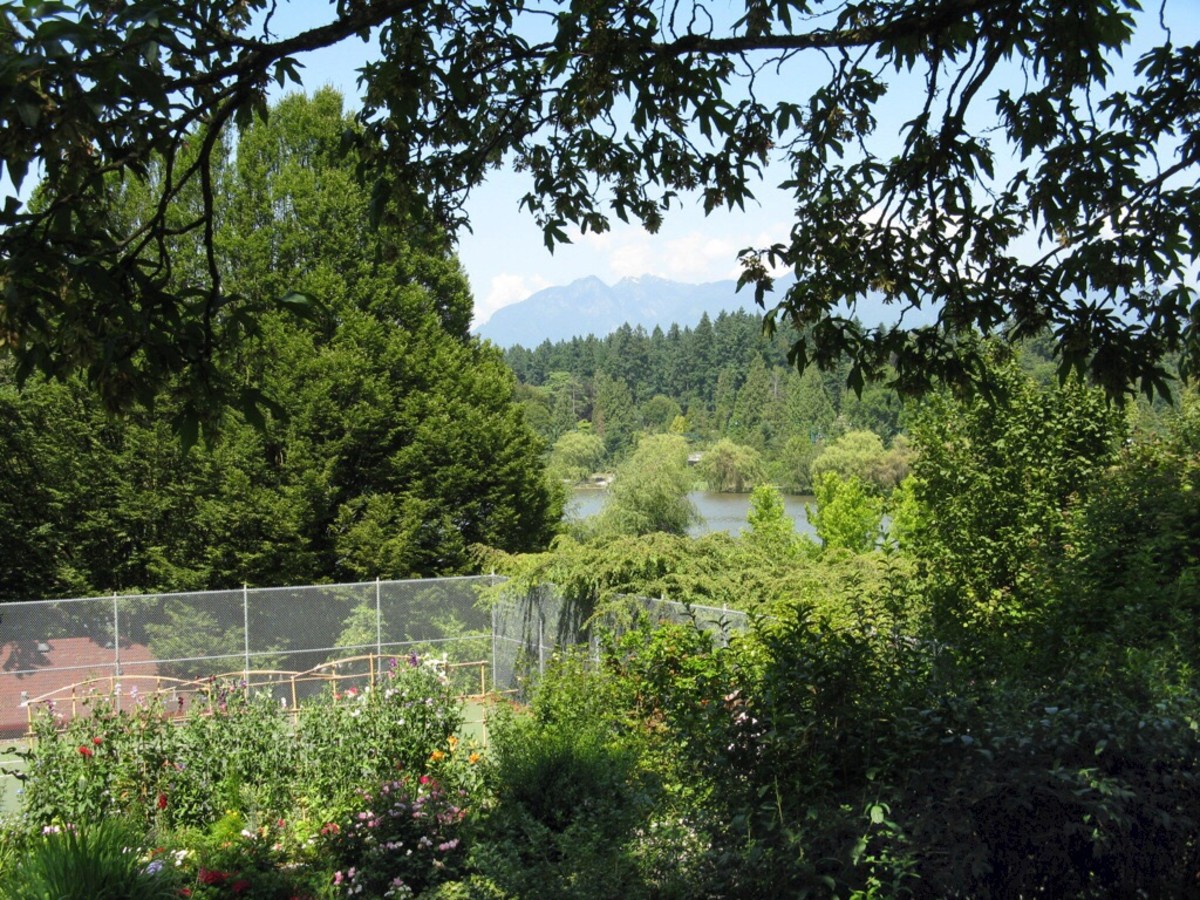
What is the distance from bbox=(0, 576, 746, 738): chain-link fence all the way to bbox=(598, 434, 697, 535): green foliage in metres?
9.37

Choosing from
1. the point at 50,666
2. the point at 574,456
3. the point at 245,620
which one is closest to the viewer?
the point at 50,666

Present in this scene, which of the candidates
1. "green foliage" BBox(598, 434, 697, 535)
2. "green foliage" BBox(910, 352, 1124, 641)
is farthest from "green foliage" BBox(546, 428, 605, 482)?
"green foliage" BBox(910, 352, 1124, 641)

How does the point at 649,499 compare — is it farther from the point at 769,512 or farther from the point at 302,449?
the point at 302,449

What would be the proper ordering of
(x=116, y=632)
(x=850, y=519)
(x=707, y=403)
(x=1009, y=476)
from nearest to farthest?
(x=1009, y=476), (x=116, y=632), (x=850, y=519), (x=707, y=403)

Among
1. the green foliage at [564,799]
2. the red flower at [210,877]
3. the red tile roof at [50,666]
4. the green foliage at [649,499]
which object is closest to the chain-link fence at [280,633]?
the red tile roof at [50,666]

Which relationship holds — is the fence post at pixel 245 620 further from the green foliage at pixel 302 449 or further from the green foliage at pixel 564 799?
the green foliage at pixel 564 799

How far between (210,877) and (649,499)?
2069 cm

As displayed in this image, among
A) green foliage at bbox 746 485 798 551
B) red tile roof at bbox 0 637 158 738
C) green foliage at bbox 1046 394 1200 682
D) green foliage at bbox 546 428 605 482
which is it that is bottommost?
red tile roof at bbox 0 637 158 738

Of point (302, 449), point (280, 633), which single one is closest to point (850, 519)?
point (302, 449)

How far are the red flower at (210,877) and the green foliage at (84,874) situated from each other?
268mm

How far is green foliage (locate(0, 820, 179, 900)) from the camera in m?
4.69

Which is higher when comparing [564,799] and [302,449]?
[302,449]

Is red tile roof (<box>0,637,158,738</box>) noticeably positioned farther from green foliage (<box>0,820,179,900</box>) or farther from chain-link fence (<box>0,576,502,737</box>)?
green foliage (<box>0,820,179,900</box>)

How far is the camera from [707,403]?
75.2 m
